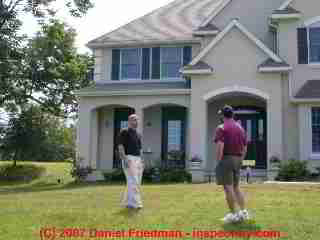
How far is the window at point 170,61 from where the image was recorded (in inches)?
842

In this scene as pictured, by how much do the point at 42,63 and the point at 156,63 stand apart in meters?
9.81

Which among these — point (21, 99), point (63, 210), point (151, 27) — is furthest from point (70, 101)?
point (63, 210)

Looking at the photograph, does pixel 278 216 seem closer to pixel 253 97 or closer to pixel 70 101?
pixel 253 97

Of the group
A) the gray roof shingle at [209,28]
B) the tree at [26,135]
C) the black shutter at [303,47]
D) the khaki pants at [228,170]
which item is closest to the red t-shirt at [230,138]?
the khaki pants at [228,170]

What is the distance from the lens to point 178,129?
20875 millimetres

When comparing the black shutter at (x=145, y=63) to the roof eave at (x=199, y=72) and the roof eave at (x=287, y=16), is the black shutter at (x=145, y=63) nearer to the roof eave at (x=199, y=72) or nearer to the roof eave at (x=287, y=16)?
the roof eave at (x=199, y=72)

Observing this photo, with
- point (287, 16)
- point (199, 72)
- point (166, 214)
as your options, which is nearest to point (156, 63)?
point (199, 72)

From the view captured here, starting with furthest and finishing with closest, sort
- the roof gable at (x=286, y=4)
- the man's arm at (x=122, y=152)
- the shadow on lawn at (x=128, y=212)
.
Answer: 1. the roof gable at (x=286, y=4)
2. the man's arm at (x=122, y=152)
3. the shadow on lawn at (x=128, y=212)

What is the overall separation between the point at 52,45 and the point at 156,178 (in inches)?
477

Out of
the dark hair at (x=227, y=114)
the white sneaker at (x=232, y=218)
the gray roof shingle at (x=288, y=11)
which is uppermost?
the gray roof shingle at (x=288, y=11)

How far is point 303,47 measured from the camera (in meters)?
18.3

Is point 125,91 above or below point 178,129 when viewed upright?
above

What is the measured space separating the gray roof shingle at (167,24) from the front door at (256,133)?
4.26 metres

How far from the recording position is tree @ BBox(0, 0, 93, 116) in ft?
74.5
